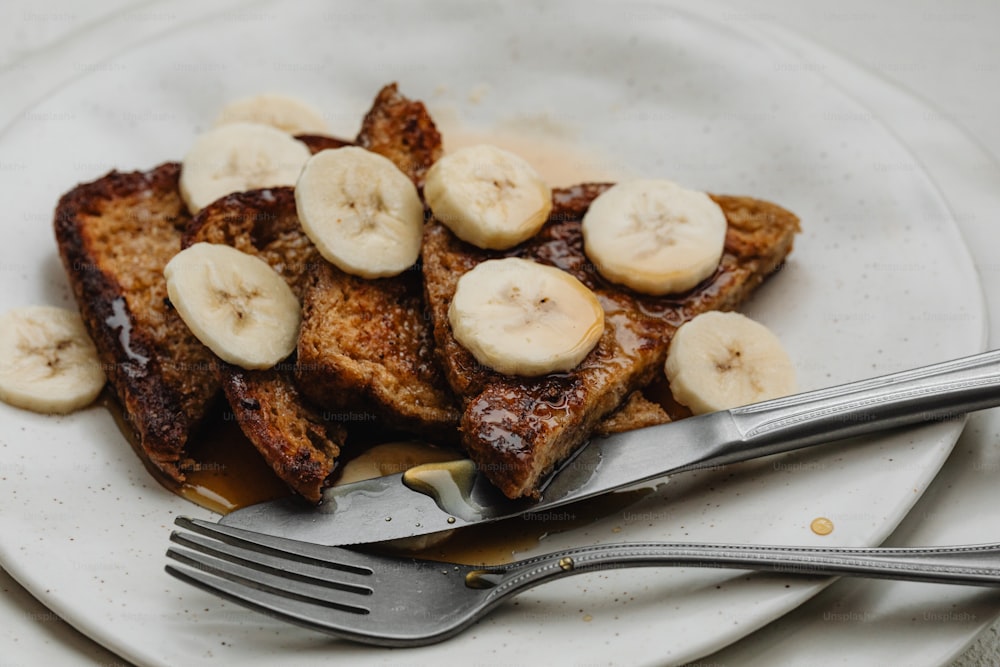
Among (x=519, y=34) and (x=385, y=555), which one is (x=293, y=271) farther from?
(x=519, y=34)

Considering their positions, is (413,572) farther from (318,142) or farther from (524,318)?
(318,142)

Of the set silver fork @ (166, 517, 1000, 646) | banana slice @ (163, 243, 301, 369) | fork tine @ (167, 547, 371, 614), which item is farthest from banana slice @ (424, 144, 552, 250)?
fork tine @ (167, 547, 371, 614)

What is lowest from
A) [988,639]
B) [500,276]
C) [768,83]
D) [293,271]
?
[988,639]

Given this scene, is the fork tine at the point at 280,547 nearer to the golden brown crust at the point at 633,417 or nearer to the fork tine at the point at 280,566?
the fork tine at the point at 280,566

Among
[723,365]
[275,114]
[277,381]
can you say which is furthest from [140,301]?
[723,365]

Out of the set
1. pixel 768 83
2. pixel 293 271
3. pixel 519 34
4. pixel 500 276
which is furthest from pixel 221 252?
pixel 768 83
